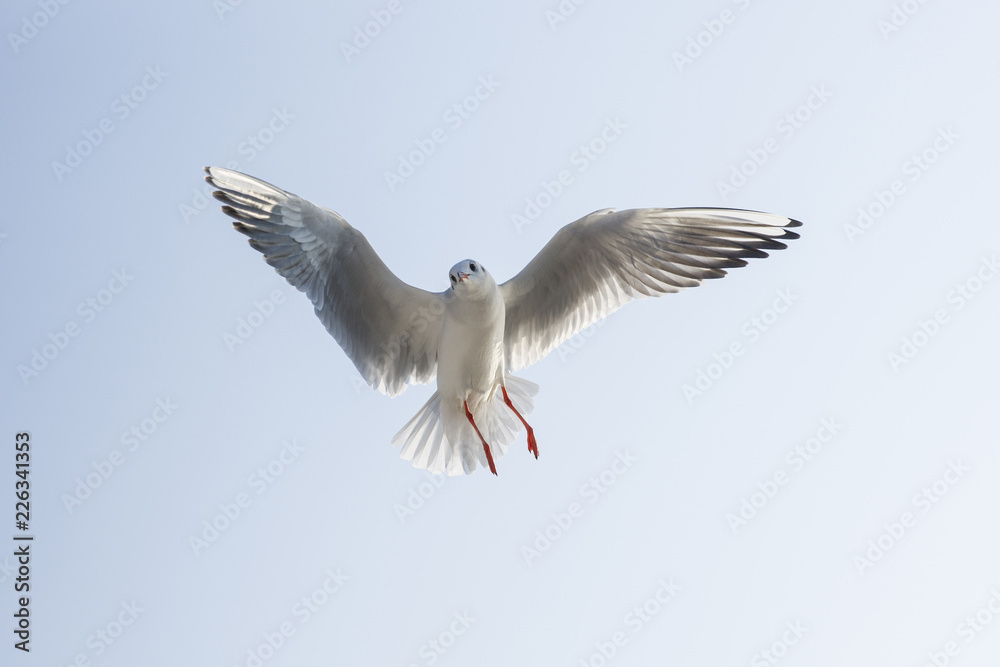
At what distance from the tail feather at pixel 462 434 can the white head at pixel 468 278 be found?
0.97m

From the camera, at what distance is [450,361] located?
617 centimetres

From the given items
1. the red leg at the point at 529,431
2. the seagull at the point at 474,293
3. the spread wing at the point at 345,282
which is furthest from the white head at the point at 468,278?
the red leg at the point at 529,431

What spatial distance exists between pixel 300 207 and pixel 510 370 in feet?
5.74

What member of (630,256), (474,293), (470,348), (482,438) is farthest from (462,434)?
(630,256)

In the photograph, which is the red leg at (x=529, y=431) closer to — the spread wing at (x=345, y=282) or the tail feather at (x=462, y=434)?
the tail feather at (x=462, y=434)

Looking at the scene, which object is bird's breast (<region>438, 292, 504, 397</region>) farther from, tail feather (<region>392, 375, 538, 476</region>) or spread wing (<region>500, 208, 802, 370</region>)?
spread wing (<region>500, 208, 802, 370</region>)

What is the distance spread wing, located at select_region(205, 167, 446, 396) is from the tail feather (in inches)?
10.3

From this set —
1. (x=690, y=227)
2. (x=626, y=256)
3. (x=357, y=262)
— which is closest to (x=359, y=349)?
(x=357, y=262)

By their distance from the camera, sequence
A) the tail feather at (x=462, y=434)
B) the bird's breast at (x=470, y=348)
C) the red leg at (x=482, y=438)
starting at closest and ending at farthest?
the bird's breast at (x=470, y=348) → the red leg at (x=482, y=438) → the tail feather at (x=462, y=434)

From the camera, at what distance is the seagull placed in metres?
5.99

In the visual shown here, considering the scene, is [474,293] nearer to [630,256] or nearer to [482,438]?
[482,438]

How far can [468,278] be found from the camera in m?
5.69

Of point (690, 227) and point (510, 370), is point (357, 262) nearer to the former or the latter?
point (510, 370)

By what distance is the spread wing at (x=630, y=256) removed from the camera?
6238mm
